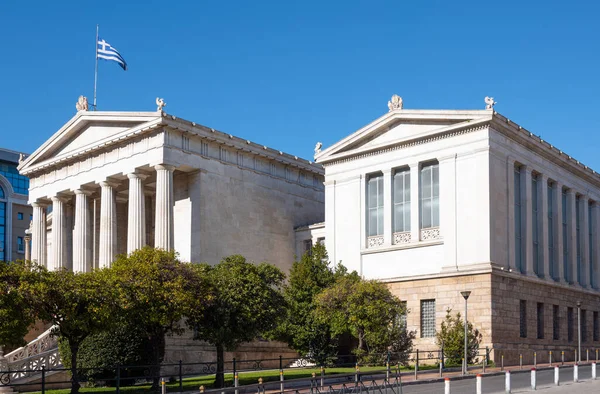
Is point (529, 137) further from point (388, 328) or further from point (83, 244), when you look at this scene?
point (83, 244)

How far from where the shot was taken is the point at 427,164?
51.2 m

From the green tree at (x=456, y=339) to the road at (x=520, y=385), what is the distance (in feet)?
22.1

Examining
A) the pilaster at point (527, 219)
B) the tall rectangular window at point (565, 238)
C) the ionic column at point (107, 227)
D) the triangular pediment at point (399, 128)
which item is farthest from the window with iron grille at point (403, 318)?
the ionic column at point (107, 227)

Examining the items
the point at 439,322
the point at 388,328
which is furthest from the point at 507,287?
the point at 388,328

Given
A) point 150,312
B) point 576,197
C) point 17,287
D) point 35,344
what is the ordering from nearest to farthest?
point 17,287 → point 150,312 → point 35,344 → point 576,197

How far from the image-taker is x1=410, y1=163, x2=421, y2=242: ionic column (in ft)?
166

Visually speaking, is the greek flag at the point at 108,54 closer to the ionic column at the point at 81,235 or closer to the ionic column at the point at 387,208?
the ionic column at the point at 81,235

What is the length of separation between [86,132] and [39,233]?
35.2ft

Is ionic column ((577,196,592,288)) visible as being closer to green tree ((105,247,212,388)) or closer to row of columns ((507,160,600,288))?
row of columns ((507,160,600,288))

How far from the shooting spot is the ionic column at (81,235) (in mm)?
57781

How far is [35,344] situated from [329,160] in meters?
23.1

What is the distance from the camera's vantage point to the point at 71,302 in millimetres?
31516

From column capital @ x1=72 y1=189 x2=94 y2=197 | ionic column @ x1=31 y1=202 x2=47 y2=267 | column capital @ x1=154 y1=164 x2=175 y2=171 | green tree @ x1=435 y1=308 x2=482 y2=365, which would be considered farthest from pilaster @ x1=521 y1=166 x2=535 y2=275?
ionic column @ x1=31 y1=202 x2=47 y2=267

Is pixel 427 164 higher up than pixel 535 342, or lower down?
higher up
